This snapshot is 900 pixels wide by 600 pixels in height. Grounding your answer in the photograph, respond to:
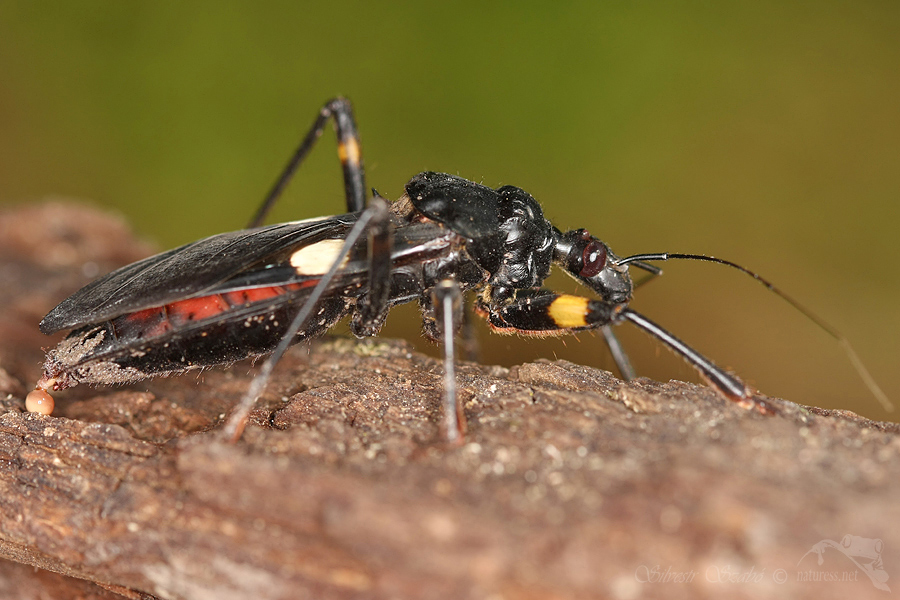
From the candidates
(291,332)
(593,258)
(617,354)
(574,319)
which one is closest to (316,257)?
(291,332)

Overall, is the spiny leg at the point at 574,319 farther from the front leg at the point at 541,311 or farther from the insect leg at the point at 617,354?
the insect leg at the point at 617,354

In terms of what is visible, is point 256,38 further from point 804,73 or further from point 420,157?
point 804,73

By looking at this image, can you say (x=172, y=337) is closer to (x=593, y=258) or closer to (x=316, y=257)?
(x=316, y=257)

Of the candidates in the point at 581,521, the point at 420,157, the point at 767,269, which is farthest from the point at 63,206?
the point at 767,269

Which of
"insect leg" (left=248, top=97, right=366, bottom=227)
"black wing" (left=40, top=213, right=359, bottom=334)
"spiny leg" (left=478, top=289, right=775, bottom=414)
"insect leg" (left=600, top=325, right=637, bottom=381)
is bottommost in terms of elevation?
"insect leg" (left=600, top=325, right=637, bottom=381)

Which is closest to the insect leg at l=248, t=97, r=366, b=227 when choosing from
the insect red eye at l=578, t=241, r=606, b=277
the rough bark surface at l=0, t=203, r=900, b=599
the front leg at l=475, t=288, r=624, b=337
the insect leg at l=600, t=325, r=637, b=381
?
the front leg at l=475, t=288, r=624, b=337

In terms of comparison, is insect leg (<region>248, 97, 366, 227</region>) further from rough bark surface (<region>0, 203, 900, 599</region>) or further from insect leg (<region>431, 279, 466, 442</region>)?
rough bark surface (<region>0, 203, 900, 599</region>)
